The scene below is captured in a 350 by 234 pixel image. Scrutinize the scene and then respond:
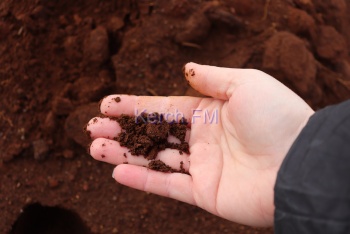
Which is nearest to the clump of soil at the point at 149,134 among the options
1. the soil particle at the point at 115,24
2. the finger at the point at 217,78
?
the finger at the point at 217,78

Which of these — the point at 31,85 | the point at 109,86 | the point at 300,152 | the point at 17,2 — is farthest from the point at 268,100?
the point at 17,2

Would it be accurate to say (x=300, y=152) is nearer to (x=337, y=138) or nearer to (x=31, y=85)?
(x=337, y=138)

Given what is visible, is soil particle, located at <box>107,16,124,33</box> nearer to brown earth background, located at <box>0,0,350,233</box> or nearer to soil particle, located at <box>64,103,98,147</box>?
brown earth background, located at <box>0,0,350,233</box>

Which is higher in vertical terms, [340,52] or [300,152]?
[300,152]

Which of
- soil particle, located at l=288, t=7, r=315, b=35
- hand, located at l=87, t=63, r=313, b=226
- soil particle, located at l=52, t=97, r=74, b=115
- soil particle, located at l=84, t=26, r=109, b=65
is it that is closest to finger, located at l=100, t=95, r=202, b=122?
hand, located at l=87, t=63, r=313, b=226

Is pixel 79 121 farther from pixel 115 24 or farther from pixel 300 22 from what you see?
pixel 300 22

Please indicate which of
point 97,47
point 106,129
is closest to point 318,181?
point 106,129
